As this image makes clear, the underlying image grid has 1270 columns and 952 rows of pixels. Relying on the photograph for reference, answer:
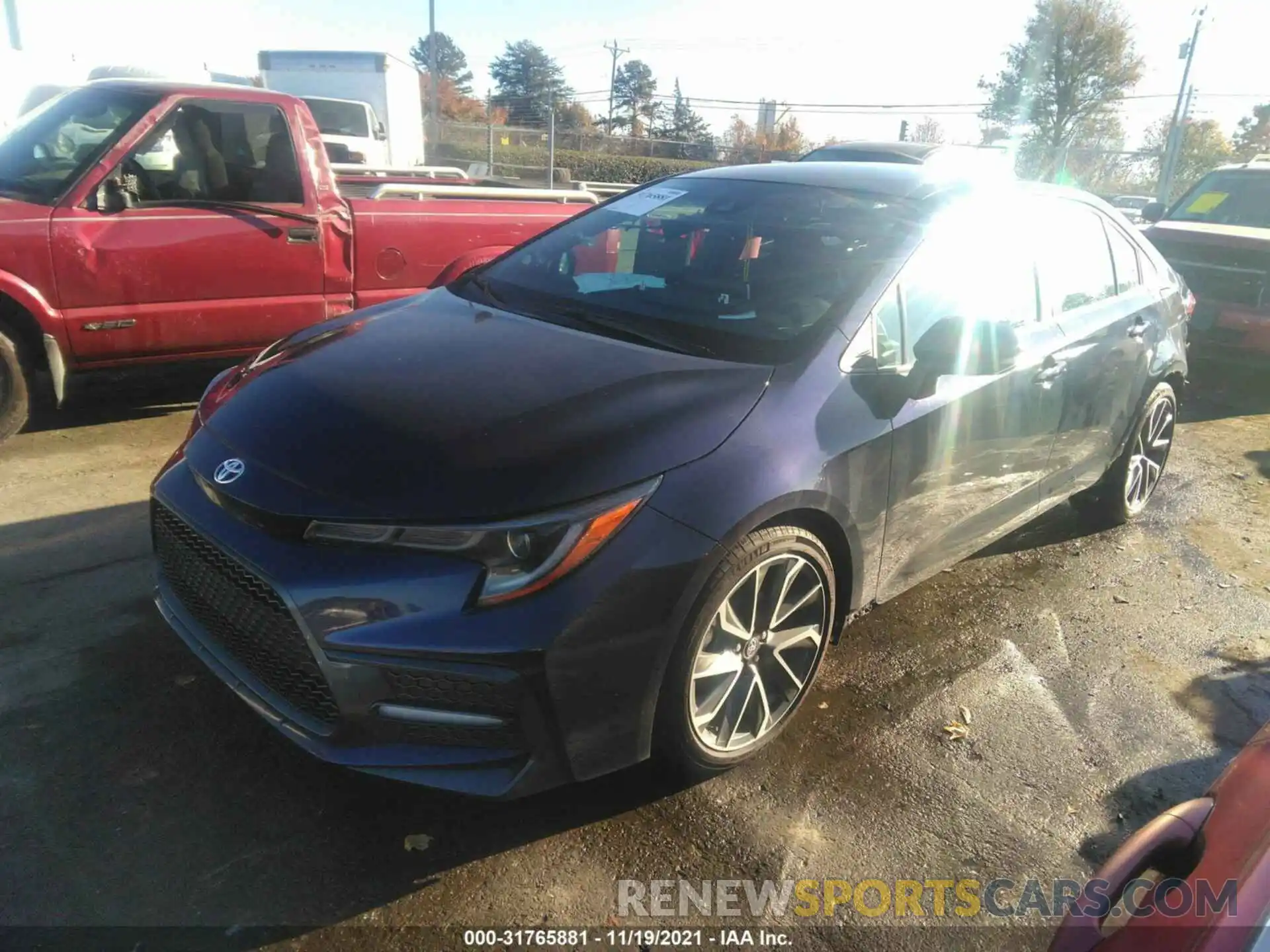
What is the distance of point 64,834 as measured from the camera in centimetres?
235

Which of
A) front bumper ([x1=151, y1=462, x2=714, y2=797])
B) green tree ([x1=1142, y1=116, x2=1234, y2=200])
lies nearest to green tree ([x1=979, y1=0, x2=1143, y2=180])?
green tree ([x1=1142, y1=116, x2=1234, y2=200])

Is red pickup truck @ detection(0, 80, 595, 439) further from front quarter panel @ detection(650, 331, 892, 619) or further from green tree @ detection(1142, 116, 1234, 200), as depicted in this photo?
green tree @ detection(1142, 116, 1234, 200)

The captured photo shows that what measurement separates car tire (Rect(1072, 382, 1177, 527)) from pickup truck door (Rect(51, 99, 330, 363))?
464cm

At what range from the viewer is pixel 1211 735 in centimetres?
317

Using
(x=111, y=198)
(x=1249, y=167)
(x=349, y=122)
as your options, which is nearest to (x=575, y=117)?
(x=349, y=122)

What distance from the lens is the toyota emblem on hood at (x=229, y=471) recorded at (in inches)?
94.5

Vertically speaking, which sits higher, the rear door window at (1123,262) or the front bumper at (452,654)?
the rear door window at (1123,262)

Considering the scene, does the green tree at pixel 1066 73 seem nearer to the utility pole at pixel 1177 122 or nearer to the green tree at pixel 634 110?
the utility pole at pixel 1177 122

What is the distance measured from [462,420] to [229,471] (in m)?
0.64

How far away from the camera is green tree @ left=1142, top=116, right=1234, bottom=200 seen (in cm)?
3862

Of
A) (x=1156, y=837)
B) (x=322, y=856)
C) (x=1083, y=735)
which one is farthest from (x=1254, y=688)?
(x=322, y=856)

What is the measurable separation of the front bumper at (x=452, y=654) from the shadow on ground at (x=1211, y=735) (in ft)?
4.85

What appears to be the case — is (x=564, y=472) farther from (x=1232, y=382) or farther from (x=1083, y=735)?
(x=1232, y=382)

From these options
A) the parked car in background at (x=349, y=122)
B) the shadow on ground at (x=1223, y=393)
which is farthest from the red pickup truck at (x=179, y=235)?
the parked car in background at (x=349, y=122)
